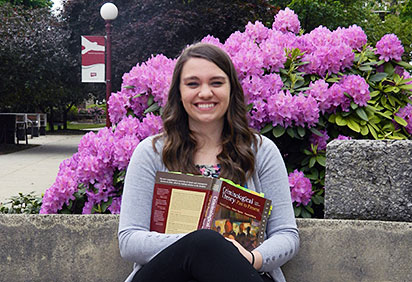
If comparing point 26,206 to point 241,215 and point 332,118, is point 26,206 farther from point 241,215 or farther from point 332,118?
point 332,118

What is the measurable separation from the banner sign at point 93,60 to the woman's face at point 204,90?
7.58m

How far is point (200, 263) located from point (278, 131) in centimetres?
124

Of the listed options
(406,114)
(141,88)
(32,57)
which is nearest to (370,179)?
(406,114)

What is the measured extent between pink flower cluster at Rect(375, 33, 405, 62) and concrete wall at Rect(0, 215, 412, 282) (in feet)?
4.36

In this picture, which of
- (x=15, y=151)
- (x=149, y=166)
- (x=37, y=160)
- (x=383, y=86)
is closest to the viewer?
(x=149, y=166)

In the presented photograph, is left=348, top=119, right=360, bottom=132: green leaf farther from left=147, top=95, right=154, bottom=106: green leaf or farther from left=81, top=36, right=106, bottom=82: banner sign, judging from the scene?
left=81, top=36, right=106, bottom=82: banner sign

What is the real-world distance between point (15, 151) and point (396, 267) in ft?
45.6

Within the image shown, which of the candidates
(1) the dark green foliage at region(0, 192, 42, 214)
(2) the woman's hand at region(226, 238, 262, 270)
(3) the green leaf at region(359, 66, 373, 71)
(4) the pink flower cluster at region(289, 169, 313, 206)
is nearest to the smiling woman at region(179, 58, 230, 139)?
(2) the woman's hand at region(226, 238, 262, 270)

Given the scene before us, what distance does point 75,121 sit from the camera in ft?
150

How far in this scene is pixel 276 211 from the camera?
80.5 inches

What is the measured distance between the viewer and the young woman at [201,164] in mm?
1796

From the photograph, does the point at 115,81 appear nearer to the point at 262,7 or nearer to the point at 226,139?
the point at 262,7

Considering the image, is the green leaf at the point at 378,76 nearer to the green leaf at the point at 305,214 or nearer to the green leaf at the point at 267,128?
the green leaf at the point at 267,128

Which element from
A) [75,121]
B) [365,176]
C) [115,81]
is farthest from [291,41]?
[75,121]
